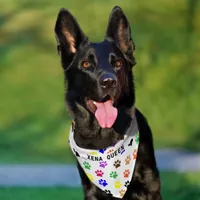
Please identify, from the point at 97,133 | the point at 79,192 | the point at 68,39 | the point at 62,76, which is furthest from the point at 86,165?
the point at 62,76

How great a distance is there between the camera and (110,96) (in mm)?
3256

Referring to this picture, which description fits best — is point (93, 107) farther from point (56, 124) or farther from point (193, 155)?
point (56, 124)

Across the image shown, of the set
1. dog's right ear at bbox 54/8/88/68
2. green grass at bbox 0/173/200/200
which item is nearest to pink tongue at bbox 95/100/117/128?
dog's right ear at bbox 54/8/88/68

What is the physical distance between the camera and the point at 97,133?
350 cm

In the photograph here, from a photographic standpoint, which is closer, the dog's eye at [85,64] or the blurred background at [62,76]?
the dog's eye at [85,64]

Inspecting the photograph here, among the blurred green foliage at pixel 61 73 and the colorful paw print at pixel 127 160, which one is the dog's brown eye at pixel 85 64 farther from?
the blurred green foliage at pixel 61 73

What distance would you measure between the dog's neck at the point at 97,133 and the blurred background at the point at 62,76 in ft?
5.70

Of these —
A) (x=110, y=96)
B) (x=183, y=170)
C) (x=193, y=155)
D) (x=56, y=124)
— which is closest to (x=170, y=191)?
(x=183, y=170)

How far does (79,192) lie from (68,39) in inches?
60.8

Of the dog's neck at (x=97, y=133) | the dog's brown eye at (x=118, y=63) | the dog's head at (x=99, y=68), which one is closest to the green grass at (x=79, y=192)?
the dog's neck at (x=97, y=133)

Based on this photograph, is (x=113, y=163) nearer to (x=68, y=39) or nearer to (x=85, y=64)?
(x=85, y=64)

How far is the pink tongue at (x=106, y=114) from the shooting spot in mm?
3266

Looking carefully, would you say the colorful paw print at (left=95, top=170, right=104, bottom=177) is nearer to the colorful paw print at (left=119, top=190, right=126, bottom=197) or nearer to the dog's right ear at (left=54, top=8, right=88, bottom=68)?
the colorful paw print at (left=119, top=190, right=126, bottom=197)

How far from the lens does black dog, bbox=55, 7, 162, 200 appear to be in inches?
131
